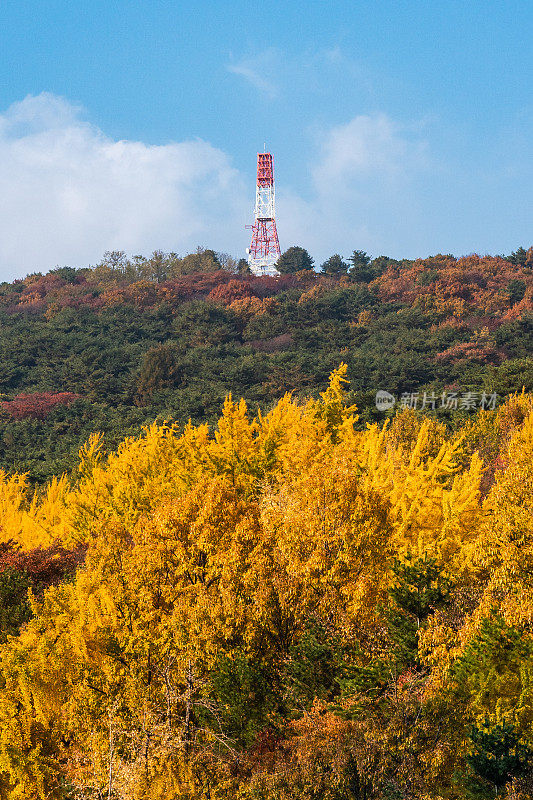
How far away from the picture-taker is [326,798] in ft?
33.3

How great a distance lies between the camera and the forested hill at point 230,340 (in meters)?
52.3

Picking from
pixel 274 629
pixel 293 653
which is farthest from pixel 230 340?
pixel 293 653

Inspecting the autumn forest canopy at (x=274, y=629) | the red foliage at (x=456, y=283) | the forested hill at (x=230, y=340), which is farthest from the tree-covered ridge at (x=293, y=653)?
the red foliage at (x=456, y=283)

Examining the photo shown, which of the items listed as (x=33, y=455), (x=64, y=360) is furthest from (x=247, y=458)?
(x=64, y=360)

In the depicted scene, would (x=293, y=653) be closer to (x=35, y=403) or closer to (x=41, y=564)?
(x=41, y=564)

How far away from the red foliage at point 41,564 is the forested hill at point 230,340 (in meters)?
21.6

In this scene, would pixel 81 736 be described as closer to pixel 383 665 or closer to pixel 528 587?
pixel 383 665

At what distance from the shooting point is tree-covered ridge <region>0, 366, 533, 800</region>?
11125mm

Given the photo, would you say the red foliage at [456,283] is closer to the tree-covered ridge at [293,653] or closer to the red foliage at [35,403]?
the red foliage at [35,403]

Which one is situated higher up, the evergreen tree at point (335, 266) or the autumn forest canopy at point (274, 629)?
the evergreen tree at point (335, 266)

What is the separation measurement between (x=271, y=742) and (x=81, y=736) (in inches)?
164

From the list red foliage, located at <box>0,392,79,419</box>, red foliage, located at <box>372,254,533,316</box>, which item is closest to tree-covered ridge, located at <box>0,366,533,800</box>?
red foliage, located at <box>0,392,79,419</box>

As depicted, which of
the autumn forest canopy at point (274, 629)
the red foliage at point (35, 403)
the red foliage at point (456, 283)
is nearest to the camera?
the autumn forest canopy at point (274, 629)

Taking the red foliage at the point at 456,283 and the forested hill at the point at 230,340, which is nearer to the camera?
the forested hill at the point at 230,340
